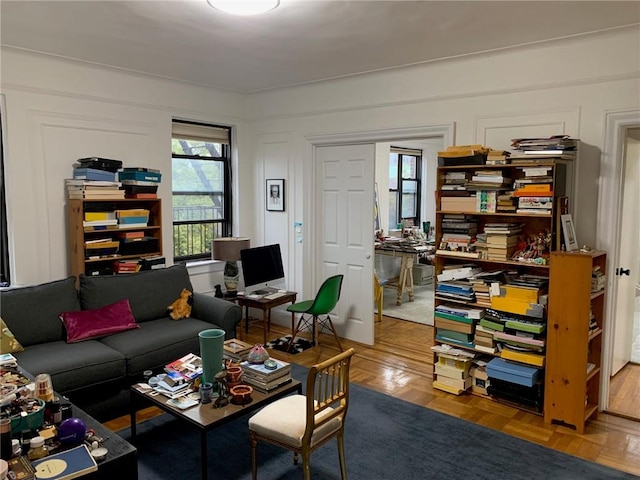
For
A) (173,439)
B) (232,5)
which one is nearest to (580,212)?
(232,5)

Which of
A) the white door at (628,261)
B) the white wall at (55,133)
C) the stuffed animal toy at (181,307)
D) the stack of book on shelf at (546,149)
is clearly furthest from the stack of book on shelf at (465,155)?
the white wall at (55,133)

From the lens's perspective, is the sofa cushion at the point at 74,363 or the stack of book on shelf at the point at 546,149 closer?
the sofa cushion at the point at 74,363

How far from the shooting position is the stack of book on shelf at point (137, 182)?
4.29 m

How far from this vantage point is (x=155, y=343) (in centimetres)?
353

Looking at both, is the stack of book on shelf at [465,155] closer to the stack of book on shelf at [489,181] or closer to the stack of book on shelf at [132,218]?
the stack of book on shelf at [489,181]

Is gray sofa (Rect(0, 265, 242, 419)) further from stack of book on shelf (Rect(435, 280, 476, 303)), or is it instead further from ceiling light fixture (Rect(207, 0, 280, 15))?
ceiling light fixture (Rect(207, 0, 280, 15))

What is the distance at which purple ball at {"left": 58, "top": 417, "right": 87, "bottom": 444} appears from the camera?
1922mm

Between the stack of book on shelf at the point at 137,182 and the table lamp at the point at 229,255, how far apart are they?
87 cm

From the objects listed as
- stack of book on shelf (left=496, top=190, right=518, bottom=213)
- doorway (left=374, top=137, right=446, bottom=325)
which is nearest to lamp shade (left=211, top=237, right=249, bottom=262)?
doorway (left=374, top=137, right=446, bottom=325)

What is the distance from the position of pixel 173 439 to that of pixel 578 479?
95.2 inches

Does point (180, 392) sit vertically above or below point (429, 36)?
below

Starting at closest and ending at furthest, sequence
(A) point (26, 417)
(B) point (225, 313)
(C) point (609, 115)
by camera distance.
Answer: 1. (A) point (26, 417)
2. (C) point (609, 115)
3. (B) point (225, 313)

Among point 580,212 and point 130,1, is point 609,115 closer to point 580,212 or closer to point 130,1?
point 580,212

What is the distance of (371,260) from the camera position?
16.1 ft
